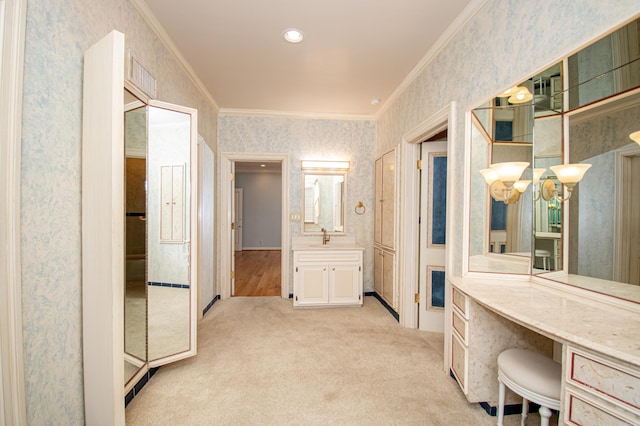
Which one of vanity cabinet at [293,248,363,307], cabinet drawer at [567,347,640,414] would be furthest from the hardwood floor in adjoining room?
cabinet drawer at [567,347,640,414]

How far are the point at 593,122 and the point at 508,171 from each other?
1.68 ft

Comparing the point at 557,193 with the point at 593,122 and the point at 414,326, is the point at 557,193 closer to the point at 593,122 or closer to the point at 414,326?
the point at 593,122

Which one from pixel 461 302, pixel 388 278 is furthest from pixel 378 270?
pixel 461 302

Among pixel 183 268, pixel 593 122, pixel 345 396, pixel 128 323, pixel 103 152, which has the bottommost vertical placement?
pixel 345 396

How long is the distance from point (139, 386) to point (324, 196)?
9.55 feet

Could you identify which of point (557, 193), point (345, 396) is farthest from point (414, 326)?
point (557, 193)

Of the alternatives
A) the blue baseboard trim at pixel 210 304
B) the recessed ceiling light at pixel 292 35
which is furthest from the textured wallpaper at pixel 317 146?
the recessed ceiling light at pixel 292 35

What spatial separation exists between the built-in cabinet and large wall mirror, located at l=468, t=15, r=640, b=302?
1412 mm

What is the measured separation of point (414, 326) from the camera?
3061 mm

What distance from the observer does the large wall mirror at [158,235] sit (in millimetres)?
1832

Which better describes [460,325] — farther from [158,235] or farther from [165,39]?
[165,39]

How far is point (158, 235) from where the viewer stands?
2.05m

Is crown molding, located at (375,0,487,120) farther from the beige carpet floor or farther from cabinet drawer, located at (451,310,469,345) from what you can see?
the beige carpet floor

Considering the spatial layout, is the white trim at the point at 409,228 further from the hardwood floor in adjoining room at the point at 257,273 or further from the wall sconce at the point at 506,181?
the hardwood floor in adjoining room at the point at 257,273
